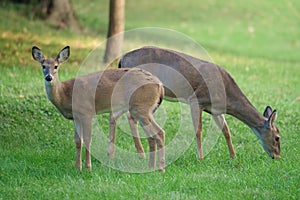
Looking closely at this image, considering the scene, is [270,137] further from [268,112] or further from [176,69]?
[176,69]

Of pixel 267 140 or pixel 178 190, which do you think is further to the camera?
pixel 267 140

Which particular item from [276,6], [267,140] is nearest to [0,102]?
[267,140]

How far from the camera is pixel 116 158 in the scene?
880cm

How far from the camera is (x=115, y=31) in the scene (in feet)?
48.7

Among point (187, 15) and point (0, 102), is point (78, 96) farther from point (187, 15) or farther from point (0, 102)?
point (187, 15)

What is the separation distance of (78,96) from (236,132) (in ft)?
10.7

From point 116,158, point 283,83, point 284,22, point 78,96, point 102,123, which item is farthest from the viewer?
point 284,22

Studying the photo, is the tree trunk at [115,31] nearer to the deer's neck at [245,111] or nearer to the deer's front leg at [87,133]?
the deer's neck at [245,111]

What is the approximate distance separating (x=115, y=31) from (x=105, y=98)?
6.84m

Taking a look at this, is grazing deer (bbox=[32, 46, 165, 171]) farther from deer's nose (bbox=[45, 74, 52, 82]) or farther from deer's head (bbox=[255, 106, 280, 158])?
deer's head (bbox=[255, 106, 280, 158])

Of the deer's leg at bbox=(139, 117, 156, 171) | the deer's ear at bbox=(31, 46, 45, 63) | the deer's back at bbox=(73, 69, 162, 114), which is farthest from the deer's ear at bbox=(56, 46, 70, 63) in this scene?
the deer's leg at bbox=(139, 117, 156, 171)

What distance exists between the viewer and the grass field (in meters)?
7.08

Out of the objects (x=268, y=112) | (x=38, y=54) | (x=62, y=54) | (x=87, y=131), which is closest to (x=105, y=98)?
(x=87, y=131)

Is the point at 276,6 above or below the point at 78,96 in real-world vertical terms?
below
